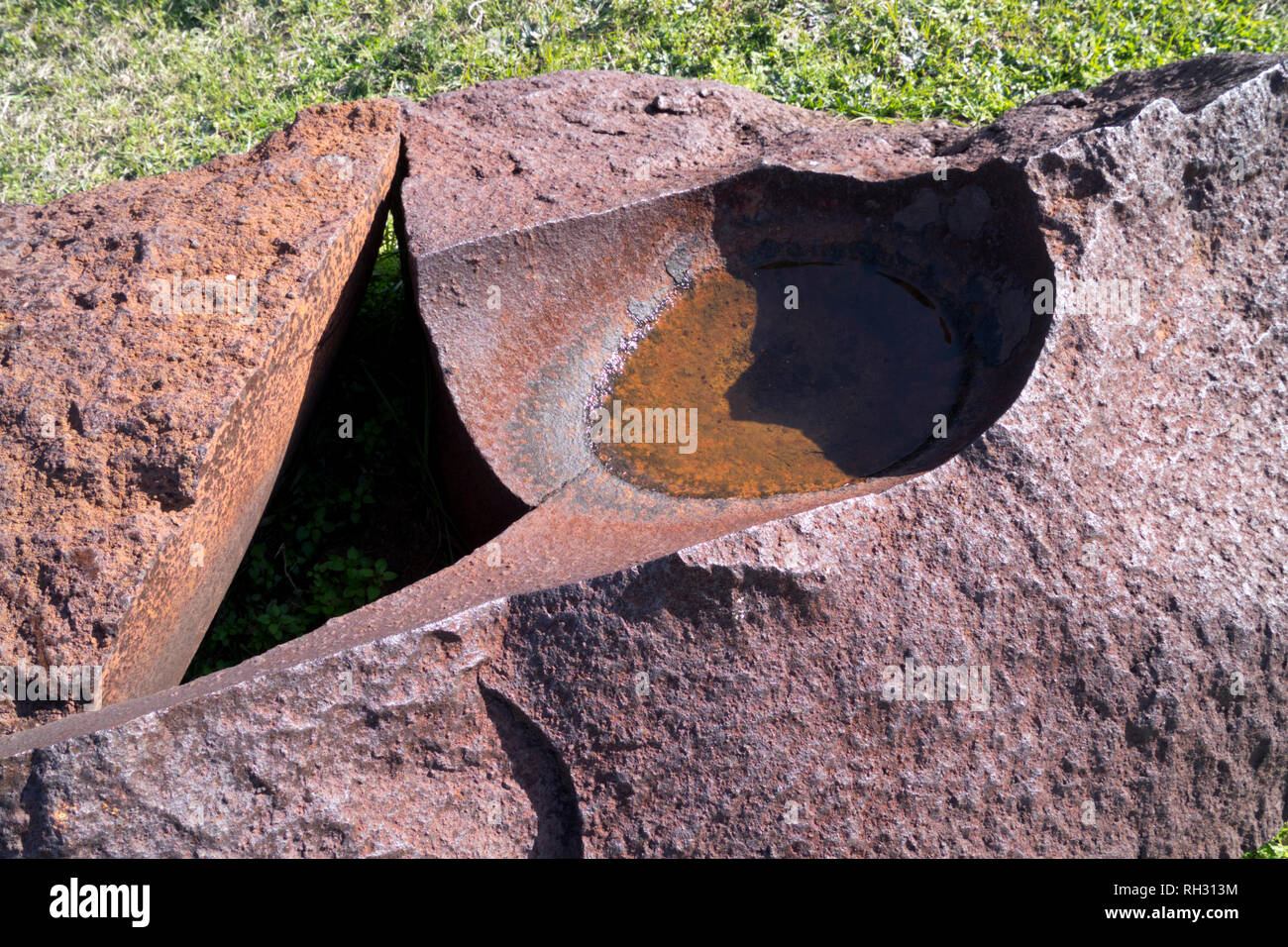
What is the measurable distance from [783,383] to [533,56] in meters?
2.68

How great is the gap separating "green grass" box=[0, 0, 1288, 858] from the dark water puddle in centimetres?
177

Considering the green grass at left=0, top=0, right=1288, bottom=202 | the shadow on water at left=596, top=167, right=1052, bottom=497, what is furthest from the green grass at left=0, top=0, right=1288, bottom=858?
the shadow on water at left=596, top=167, right=1052, bottom=497

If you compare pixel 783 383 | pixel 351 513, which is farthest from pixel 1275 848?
pixel 351 513

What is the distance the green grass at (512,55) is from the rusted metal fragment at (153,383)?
6.46ft

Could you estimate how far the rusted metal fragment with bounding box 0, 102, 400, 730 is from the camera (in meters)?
2.14

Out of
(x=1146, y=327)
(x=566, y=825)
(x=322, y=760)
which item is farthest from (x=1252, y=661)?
(x=322, y=760)

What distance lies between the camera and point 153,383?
2322 millimetres

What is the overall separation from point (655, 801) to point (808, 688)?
338 mm

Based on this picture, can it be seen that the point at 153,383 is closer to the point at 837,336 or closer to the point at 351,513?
the point at 351,513

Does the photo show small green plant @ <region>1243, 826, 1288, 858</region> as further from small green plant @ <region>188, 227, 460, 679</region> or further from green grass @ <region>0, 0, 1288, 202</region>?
green grass @ <region>0, 0, 1288, 202</region>

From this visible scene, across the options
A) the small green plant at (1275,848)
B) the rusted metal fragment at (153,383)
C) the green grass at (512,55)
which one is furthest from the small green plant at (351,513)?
the small green plant at (1275,848)

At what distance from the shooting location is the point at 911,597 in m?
1.90

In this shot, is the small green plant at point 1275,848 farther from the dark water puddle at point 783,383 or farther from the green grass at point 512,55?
the green grass at point 512,55

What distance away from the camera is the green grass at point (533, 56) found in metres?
4.53
